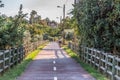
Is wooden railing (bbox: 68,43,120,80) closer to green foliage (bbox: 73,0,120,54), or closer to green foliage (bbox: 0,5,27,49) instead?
green foliage (bbox: 73,0,120,54)

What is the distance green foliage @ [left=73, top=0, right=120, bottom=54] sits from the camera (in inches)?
847

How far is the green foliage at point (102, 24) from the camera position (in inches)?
847

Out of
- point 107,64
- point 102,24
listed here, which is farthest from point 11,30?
point 107,64

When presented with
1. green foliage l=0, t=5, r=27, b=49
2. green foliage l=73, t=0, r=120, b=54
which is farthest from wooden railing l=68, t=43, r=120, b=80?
green foliage l=0, t=5, r=27, b=49

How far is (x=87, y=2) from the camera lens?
957 inches

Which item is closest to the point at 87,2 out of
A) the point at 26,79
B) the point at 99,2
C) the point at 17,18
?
the point at 99,2

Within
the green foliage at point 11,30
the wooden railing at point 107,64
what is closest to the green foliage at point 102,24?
the wooden railing at point 107,64

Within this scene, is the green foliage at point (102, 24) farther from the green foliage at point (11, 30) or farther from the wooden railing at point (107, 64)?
the green foliage at point (11, 30)

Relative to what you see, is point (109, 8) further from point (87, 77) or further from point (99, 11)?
point (87, 77)

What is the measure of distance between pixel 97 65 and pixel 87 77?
3328 mm

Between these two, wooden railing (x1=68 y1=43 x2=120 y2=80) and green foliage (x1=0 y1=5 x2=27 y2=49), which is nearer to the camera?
wooden railing (x1=68 y1=43 x2=120 y2=80)

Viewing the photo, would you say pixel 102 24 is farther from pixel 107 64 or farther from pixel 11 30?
pixel 11 30

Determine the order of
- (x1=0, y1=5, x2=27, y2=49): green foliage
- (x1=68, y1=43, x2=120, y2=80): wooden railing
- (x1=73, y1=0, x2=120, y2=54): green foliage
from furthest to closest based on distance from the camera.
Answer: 1. (x1=0, y1=5, x2=27, y2=49): green foliage
2. (x1=73, y1=0, x2=120, y2=54): green foliage
3. (x1=68, y1=43, x2=120, y2=80): wooden railing

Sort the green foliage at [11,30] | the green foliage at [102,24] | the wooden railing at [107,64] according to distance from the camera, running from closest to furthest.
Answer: the wooden railing at [107,64], the green foliage at [102,24], the green foliage at [11,30]
